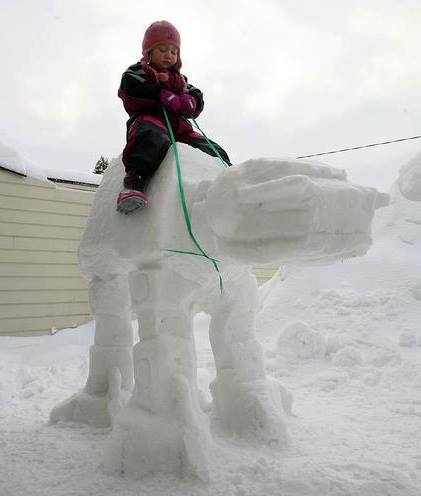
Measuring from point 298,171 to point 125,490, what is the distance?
914 mm

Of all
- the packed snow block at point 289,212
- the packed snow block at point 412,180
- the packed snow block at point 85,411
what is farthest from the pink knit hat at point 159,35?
the packed snow block at point 412,180

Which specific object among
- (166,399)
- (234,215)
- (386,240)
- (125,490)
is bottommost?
(125,490)

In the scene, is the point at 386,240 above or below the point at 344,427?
above

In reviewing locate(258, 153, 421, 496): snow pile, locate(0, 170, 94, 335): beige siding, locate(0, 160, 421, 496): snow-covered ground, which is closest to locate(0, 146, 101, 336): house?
locate(0, 170, 94, 335): beige siding

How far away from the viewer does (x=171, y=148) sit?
159 centimetres

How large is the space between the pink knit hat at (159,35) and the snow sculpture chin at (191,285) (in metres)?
0.39

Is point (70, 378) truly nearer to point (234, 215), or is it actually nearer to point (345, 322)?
point (345, 322)

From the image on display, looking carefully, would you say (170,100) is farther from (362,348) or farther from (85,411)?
(362,348)

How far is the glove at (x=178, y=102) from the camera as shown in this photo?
1.60m

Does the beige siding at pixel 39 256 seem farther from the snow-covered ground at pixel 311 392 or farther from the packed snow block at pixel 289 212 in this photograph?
the packed snow block at pixel 289 212

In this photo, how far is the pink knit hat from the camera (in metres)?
1.67

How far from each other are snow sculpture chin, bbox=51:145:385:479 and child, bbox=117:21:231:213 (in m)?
0.06

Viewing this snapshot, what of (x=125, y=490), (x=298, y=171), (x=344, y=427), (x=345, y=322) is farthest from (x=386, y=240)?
(x=125, y=490)

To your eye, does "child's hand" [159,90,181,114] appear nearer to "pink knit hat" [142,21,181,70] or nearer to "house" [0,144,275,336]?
"pink knit hat" [142,21,181,70]
